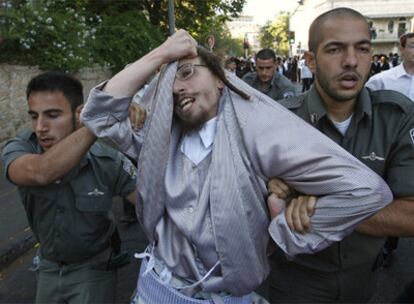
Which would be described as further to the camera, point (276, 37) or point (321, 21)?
point (276, 37)

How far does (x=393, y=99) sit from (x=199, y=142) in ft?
3.22

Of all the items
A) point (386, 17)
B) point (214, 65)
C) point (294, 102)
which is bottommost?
point (386, 17)

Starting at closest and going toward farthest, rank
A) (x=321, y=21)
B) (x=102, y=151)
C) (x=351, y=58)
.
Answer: (x=351, y=58)
(x=321, y=21)
(x=102, y=151)

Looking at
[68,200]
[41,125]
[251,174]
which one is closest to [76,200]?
[68,200]

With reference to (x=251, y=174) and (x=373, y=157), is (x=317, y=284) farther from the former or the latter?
(x=251, y=174)

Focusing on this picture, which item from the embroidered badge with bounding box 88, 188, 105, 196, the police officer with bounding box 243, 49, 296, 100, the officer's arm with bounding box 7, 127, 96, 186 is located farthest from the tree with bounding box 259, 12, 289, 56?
the officer's arm with bounding box 7, 127, 96, 186

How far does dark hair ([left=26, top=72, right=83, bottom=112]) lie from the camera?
92.0 inches

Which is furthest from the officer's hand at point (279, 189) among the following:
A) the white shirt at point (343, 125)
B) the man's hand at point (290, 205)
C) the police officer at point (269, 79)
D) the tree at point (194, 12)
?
the tree at point (194, 12)

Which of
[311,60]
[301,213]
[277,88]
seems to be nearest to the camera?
[301,213]

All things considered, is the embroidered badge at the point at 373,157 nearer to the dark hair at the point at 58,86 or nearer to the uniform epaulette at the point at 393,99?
the uniform epaulette at the point at 393,99

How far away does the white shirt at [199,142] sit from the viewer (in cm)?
177

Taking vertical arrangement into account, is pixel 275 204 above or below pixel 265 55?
above

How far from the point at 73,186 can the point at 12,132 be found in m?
6.67

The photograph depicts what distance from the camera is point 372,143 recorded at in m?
2.09
